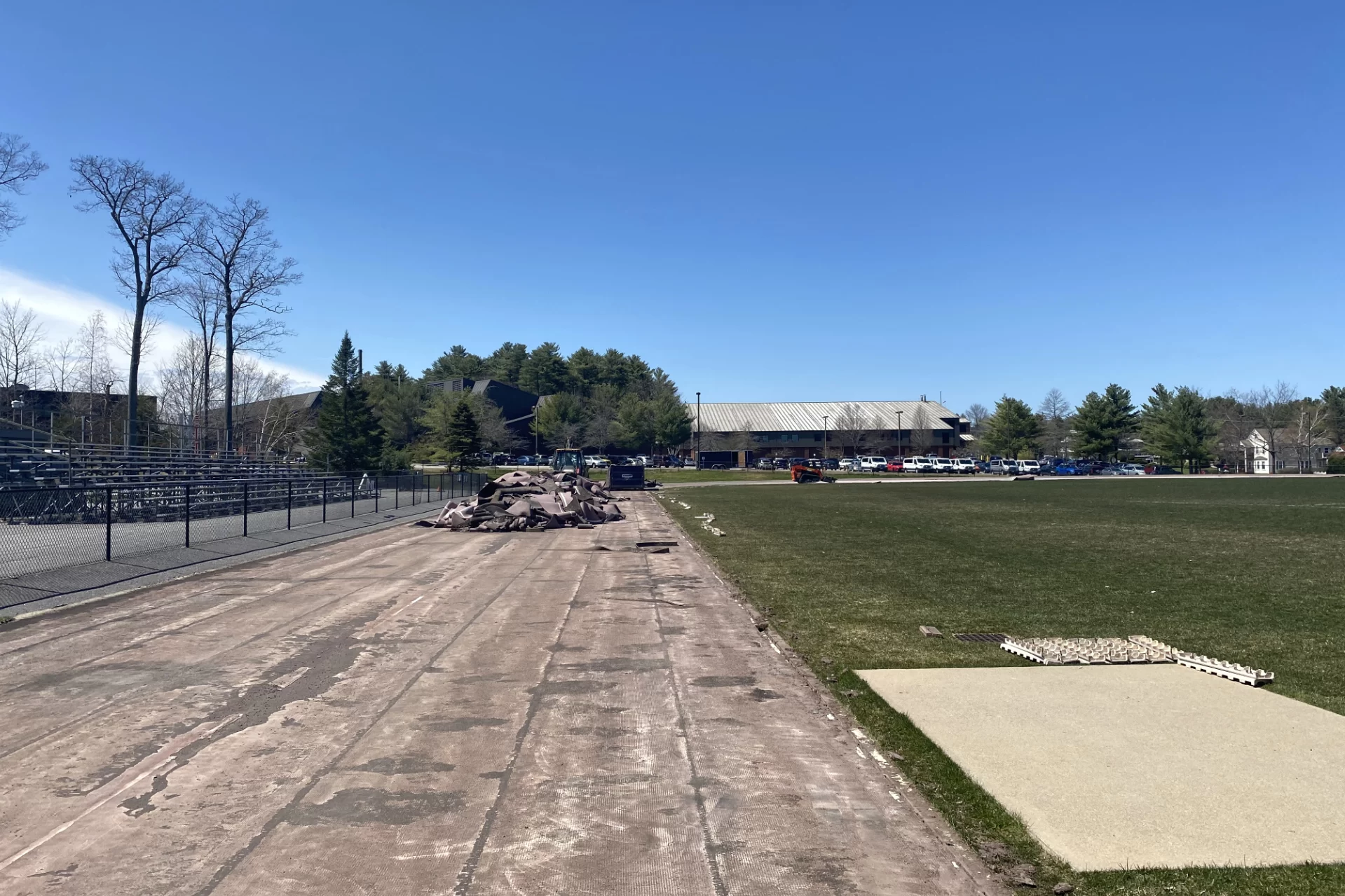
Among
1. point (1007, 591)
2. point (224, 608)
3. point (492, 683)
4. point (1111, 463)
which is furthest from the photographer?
point (1111, 463)

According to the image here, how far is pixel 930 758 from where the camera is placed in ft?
18.5

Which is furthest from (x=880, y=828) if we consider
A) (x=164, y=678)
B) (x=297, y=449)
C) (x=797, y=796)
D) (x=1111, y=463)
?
(x=1111, y=463)

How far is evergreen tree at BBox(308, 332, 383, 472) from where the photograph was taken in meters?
58.9

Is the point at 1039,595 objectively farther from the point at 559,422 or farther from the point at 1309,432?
the point at 1309,432

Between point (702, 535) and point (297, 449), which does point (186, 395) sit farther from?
point (702, 535)

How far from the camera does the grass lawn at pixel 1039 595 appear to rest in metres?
4.93

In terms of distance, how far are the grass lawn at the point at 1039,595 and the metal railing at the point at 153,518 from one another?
11606 millimetres

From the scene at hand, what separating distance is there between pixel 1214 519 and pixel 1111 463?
278 ft

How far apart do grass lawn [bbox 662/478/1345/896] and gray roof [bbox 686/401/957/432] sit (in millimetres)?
93234

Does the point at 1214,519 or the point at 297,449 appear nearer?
the point at 1214,519

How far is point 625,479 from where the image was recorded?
56844 millimetres

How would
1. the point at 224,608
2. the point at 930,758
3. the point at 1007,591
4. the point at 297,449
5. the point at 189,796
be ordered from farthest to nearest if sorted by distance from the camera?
the point at 297,449 → the point at 1007,591 → the point at 224,608 → the point at 930,758 → the point at 189,796

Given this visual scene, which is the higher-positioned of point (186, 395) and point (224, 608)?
point (186, 395)

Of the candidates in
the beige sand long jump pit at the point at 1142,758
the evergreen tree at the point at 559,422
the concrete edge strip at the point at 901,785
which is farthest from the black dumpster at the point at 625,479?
the evergreen tree at the point at 559,422
